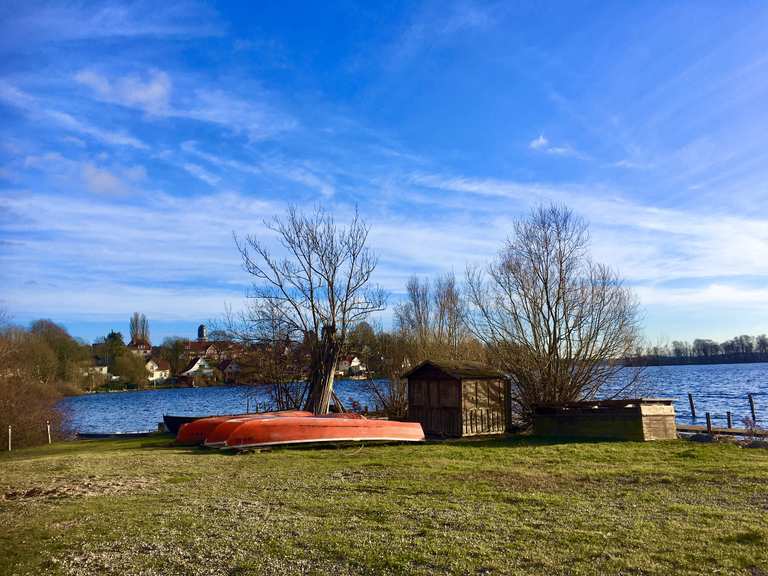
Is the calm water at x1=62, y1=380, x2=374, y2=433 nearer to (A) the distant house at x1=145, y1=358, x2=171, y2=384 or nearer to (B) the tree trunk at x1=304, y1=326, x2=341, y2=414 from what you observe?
(B) the tree trunk at x1=304, y1=326, x2=341, y2=414

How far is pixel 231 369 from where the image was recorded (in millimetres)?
31641

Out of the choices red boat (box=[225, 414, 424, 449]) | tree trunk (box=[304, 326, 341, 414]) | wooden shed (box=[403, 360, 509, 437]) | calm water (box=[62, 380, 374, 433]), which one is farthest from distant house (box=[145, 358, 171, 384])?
red boat (box=[225, 414, 424, 449])

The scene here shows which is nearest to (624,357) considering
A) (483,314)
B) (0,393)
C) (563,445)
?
(483,314)

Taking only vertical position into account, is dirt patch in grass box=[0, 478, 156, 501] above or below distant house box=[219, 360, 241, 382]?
below

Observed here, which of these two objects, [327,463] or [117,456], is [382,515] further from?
[117,456]

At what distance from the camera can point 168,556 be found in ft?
21.0

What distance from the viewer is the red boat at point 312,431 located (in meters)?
17.0

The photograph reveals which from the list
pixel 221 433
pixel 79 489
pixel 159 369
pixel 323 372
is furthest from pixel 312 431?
pixel 159 369

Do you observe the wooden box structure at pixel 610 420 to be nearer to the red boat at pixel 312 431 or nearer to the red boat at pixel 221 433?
the red boat at pixel 312 431

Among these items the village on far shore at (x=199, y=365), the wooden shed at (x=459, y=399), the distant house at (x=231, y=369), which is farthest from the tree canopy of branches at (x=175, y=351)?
the wooden shed at (x=459, y=399)

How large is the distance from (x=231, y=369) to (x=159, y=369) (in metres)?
65.8

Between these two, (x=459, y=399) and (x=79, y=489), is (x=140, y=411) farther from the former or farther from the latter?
(x=79, y=489)

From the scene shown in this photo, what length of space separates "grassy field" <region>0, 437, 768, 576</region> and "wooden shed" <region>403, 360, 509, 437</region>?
680 centimetres

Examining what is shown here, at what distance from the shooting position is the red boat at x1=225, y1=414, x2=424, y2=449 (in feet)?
55.7
